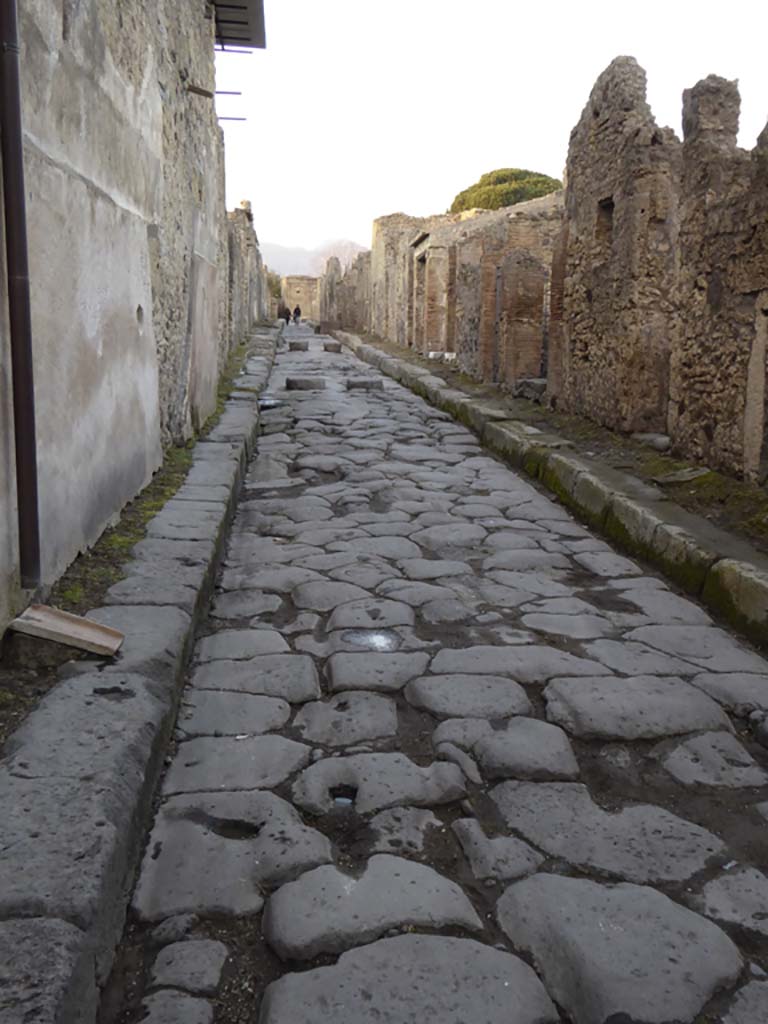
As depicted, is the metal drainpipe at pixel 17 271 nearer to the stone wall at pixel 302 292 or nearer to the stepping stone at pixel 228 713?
the stepping stone at pixel 228 713

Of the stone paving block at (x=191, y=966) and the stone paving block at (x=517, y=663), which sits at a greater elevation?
the stone paving block at (x=517, y=663)

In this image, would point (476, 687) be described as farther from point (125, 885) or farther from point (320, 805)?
point (125, 885)

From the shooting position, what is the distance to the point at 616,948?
1.61 meters

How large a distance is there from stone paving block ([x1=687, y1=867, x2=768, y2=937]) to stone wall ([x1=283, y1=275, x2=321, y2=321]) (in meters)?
60.8

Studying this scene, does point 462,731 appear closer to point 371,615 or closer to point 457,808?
point 457,808

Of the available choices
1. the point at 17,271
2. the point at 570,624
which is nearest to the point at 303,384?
the point at 570,624

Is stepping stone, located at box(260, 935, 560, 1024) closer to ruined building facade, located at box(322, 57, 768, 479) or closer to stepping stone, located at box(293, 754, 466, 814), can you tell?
stepping stone, located at box(293, 754, 466, 814)

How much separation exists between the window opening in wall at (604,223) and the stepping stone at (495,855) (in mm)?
6464

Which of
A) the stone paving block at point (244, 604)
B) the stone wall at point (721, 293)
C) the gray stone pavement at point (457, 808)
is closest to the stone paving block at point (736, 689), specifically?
the gray stone pavement at point (457, 808)

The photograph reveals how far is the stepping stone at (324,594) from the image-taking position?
11.7 ft

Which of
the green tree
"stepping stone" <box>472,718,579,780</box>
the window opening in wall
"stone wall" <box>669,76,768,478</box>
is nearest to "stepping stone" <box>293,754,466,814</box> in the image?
"stepping stone" <box>472,718,579,780</box>

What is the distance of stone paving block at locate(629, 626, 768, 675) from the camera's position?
3014mm

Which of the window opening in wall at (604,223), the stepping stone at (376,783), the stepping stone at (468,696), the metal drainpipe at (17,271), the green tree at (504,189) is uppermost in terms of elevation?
the green tree at (504,189)

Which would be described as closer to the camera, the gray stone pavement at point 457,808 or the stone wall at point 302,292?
the gray stone pavement at point 457,808
